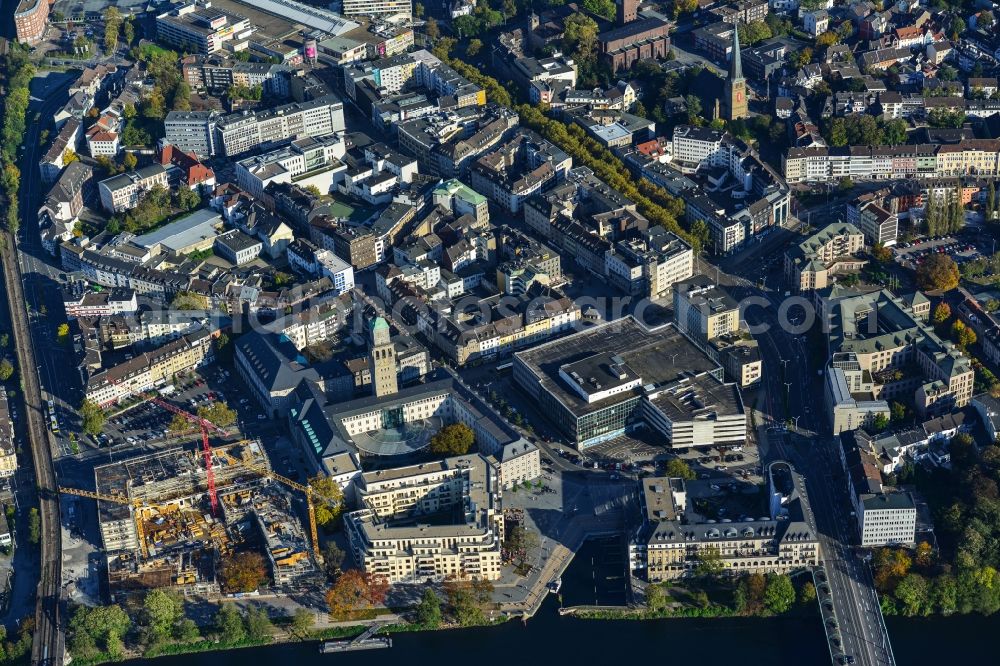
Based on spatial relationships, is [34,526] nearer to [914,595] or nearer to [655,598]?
[655,598]

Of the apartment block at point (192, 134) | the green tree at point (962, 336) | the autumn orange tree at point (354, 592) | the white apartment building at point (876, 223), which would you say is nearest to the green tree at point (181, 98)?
the apartment block at point (192, 134)

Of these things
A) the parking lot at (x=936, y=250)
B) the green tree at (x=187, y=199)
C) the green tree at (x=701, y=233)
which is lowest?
the parking lot at (x=936, y=250)

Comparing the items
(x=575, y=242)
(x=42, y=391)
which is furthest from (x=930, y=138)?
(x=42, y=391)

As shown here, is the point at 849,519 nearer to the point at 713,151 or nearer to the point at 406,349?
the point at 406,349

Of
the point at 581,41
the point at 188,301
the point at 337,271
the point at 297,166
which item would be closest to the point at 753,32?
the point at 581,41

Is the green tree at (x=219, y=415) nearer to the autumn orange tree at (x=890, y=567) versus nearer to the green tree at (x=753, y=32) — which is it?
the autumn orange tree at (x=890, y=567)

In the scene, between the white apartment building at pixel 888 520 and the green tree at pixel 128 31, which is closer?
the white apartment building at pixel 888 520

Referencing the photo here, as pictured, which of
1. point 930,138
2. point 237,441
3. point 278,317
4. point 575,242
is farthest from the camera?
point 930,138
